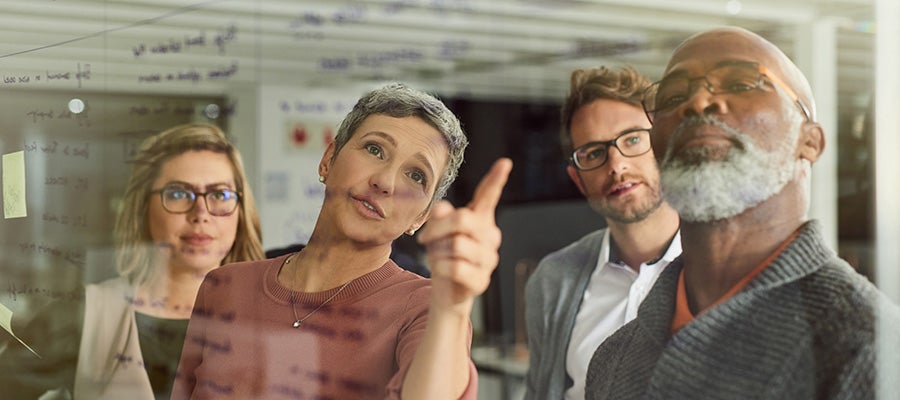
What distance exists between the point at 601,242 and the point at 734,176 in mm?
364

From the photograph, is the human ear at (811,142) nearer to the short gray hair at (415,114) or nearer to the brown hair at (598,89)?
the brown hair at (598,89)

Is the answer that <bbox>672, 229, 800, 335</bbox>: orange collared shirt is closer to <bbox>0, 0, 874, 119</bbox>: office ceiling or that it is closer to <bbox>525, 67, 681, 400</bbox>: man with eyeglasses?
<bbox>525, 67, 681, 400</bbox>: man with eyeglasses

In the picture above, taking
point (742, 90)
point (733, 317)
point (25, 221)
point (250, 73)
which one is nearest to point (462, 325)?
point (733, 317)

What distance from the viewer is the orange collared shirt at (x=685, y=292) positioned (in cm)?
120

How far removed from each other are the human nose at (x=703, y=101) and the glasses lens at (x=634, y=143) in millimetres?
98

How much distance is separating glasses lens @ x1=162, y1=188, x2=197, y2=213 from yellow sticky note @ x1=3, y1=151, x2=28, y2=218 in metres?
0.35

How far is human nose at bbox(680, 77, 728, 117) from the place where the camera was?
4.04 feet

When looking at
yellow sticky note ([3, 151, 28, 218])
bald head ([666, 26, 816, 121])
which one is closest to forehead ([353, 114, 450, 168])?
bald head ([666, 26, 816, 121])

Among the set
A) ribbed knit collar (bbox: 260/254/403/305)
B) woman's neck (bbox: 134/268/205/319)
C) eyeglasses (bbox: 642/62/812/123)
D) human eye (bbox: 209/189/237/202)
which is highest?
eyeglasses (bbox: 642/62/812/123)

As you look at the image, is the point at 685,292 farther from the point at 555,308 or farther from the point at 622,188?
the point at 555,308

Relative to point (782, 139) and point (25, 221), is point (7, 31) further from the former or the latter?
point (782, 139)

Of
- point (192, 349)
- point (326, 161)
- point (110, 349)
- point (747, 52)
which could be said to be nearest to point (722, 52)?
point (747, 52)

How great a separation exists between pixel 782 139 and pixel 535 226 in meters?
0.66

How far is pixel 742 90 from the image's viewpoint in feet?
4.02
